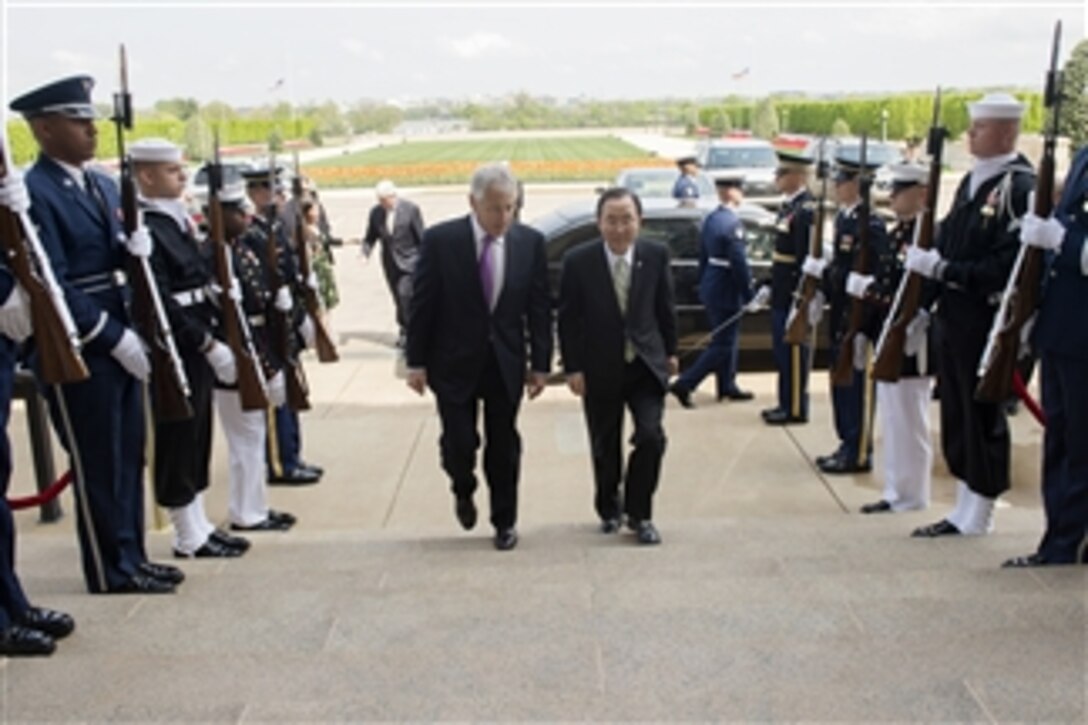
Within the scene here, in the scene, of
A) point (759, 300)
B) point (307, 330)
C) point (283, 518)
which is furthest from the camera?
point (759, 300)

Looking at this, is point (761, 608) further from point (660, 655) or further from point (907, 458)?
point (907, 458)

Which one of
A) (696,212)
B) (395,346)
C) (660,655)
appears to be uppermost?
(696,212)

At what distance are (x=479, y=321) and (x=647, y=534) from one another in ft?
3.86

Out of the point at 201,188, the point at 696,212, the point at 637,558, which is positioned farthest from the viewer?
the point at 201,188

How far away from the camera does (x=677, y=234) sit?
939cm

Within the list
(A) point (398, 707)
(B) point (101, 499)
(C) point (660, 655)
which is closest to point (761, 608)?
(C) point (660, 655)

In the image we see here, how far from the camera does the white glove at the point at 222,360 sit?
490 cm

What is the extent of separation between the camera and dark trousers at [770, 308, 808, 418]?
7590mm

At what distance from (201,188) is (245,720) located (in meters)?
16.2

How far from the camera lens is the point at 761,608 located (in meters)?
3.59

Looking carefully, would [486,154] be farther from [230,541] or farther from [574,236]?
[230,541]

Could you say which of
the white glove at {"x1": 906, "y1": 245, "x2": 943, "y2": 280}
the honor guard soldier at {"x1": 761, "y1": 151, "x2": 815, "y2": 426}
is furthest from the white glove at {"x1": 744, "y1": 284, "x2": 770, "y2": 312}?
the white glove at {"x1": 906, "y1": 245, "x2": 943, "y2": 280}

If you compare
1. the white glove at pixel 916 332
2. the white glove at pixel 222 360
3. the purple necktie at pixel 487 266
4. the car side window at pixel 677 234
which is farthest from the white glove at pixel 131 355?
the car side window at pixel 677 234

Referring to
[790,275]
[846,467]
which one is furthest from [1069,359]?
[790,275]
